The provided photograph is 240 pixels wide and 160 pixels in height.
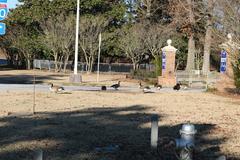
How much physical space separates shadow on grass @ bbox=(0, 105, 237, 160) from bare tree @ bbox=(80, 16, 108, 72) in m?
39.5

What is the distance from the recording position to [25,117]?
12.1 meters

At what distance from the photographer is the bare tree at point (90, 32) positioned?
172ft

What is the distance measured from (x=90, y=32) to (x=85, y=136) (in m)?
44.0

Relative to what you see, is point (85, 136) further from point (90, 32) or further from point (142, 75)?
point (90, 32)

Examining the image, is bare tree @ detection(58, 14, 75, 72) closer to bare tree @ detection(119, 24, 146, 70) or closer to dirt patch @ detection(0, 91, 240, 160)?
bare tree @ detection(119, 24, 146, 70)

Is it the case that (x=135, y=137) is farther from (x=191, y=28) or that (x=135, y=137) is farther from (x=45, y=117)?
(x=191, y=28)

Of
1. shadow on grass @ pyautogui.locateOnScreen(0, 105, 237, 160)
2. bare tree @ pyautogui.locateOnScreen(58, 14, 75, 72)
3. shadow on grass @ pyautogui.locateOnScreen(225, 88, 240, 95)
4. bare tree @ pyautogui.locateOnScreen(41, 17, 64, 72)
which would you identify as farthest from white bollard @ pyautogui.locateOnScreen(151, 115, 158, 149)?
bare tree @ pyautogui.locateOnScreen(41, 17, 64, 72)

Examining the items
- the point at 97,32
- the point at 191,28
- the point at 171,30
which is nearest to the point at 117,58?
the point at 97,32

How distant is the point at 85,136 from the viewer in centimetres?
944

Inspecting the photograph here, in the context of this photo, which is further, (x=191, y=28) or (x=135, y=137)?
(x=191, y=28)

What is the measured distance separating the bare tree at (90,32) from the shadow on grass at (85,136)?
1555 inches

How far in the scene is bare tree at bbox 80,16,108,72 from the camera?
172 feet

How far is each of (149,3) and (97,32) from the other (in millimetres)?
7124

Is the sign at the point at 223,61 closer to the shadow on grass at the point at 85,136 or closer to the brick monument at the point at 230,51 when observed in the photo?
the brick monument at the point at 230,51
